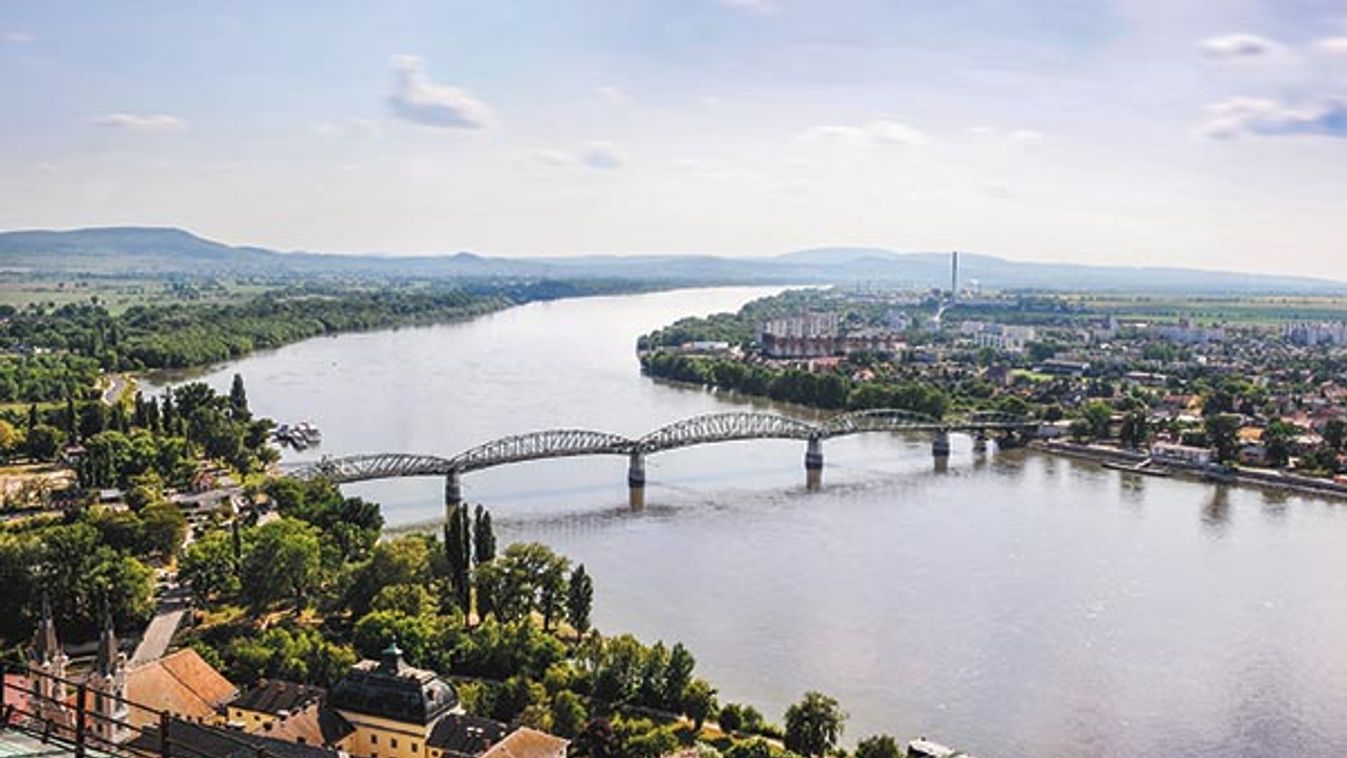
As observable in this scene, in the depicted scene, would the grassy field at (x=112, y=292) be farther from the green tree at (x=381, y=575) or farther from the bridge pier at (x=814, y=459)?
the green tree at (x=381, y=575)

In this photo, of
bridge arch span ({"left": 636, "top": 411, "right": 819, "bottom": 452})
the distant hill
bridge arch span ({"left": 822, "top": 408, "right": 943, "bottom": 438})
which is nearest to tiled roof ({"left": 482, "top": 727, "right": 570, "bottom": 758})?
bridge arch span ({"left": 636, "top": 411, "right": 819, "bottom": 452})

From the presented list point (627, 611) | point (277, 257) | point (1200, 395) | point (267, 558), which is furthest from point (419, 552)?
point (277, 257)

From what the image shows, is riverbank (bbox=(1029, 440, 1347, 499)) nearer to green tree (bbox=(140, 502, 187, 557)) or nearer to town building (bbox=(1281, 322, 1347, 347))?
green tree (bbox=(140, 502, 187, 557))

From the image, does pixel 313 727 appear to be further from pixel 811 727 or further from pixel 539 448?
pixel 539 448

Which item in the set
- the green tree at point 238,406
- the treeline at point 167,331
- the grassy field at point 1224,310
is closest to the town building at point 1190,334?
the grassy field at point 1224,310

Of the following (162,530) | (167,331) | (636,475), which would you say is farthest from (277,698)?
(167,331)

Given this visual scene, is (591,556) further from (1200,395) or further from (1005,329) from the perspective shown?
(1005,329)

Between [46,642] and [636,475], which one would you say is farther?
[636,475]
